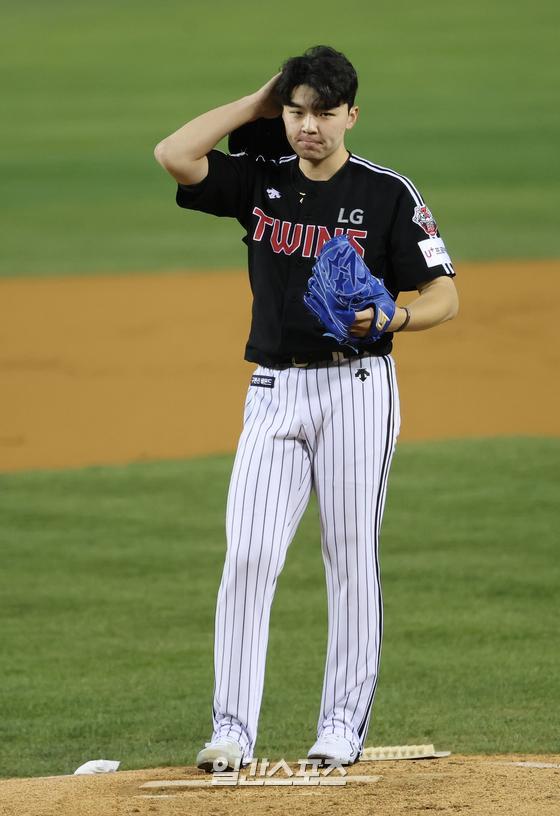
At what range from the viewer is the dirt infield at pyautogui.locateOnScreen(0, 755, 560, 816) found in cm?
330

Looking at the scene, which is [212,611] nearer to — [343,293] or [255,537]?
[255,537]

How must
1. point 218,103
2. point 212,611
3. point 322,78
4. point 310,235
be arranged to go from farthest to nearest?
point 218,103, point 212,611, point 310,235, point 322,78

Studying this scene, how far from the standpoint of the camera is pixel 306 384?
3617 mm

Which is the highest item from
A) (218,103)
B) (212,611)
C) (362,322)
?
(218,103)

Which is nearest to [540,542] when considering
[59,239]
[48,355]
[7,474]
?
[7,474]

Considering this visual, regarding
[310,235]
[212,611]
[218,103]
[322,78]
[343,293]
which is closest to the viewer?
[343,293]

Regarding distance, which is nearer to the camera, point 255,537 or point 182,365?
point 255,537

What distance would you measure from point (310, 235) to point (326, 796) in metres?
1.26

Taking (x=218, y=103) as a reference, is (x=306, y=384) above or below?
below

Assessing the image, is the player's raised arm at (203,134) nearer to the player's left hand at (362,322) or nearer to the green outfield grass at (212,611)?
the player's left hand at (362,322)

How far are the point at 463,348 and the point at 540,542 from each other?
414 cm

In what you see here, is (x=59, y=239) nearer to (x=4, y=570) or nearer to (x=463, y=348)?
(x=463, y=348)

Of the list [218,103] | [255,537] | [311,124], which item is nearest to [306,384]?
[255,537]

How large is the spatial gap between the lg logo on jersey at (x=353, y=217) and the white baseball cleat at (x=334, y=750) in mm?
1204
